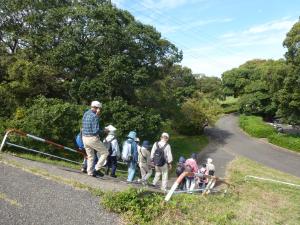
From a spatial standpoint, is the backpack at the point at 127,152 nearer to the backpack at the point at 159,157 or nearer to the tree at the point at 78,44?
the backpack at the point at 159,157

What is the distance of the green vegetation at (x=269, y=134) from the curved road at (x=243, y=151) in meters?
0.61

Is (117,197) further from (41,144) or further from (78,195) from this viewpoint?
(41,144)

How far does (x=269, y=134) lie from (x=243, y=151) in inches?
244

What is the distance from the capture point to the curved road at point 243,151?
29.0m

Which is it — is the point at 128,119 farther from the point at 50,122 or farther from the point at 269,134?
the point at 269,134

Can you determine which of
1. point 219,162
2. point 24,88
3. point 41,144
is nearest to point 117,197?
point 41,144

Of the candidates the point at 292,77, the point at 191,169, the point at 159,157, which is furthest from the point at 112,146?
the point at 292,77

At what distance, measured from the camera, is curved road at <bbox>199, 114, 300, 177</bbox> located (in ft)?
95.3

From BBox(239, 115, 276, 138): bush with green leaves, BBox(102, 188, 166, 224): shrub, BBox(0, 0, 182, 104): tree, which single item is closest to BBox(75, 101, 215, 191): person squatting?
BBox(102, 188, 166, 224): shrub

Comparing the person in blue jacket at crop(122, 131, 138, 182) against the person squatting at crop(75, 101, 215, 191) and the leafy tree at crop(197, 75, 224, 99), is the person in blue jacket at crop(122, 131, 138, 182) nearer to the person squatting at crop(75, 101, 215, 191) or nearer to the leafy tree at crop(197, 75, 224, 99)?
the person squatting at crop(75, 101, 215, 191)

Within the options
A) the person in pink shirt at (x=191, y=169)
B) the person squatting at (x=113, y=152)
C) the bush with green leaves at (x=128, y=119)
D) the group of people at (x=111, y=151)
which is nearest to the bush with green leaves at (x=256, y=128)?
the bush with green leaves at (x=128, y=119)

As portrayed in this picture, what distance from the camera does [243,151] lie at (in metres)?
35.1

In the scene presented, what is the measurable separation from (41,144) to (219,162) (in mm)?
16624

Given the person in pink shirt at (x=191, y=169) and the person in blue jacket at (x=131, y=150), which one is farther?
the person in pink shirt at (x=191, y=169)
